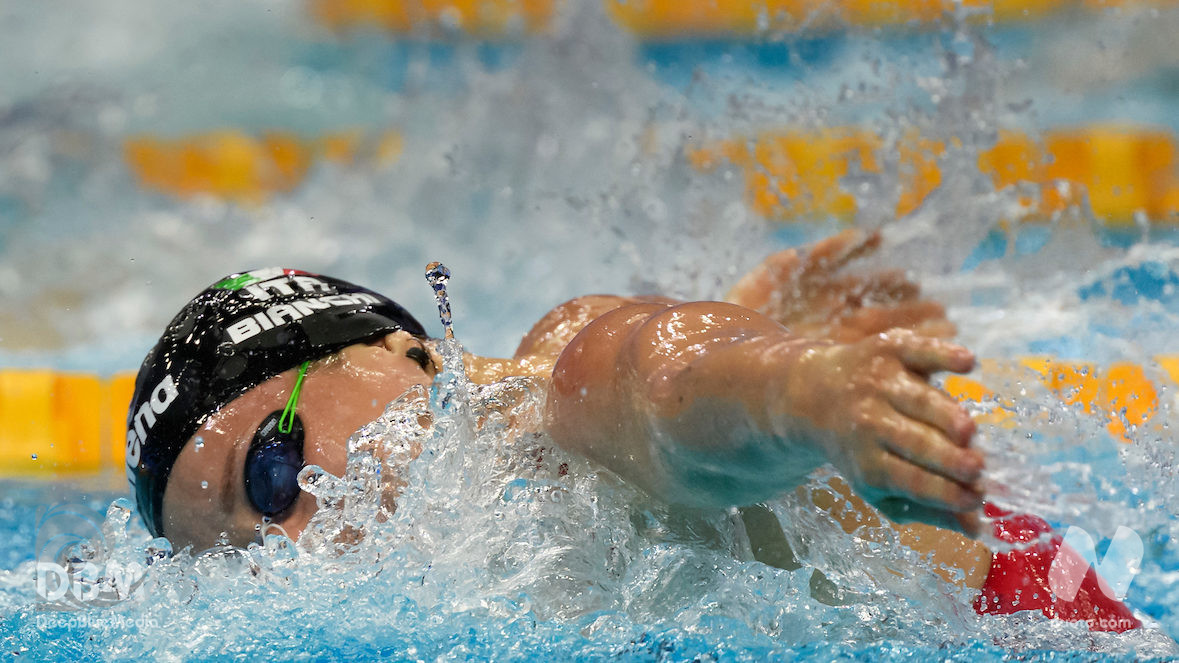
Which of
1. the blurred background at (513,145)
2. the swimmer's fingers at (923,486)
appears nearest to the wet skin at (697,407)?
the swimmer's fingers at (923,486)

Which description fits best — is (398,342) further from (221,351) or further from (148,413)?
(148,413)

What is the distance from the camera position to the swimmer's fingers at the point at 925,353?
2.35 feet

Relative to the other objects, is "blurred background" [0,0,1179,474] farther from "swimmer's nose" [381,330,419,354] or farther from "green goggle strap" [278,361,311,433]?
"green goggle strap" [278,361,311,433]

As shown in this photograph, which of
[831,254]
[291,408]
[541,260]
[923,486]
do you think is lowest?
[923,486]

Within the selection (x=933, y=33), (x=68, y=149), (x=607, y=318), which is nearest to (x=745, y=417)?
(x=607, y=318)

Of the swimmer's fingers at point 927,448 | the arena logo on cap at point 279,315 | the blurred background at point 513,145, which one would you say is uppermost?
the blurred background at point 513,145

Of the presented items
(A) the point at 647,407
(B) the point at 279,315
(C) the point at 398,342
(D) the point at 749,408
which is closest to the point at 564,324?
(C) the point at 398,342

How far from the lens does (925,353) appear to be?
730 millimetres

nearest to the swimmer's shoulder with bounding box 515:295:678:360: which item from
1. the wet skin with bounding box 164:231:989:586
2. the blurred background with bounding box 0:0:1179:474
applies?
the wet skin with bounding box 164:231:989:586

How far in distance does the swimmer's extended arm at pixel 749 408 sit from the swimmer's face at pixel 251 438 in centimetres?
30

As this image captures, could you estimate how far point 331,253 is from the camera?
3.87 metres

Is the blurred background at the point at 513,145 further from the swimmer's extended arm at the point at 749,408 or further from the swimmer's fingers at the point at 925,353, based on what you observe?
the swimmer's fingers at the point at 925,353

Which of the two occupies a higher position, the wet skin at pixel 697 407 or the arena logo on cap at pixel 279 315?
the arena logo on cap at pixel 279 315

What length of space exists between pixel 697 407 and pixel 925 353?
0.81ft
